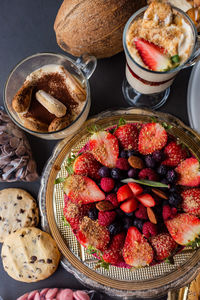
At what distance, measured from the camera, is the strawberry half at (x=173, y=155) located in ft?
3.48

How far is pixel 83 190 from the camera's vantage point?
3.43ft

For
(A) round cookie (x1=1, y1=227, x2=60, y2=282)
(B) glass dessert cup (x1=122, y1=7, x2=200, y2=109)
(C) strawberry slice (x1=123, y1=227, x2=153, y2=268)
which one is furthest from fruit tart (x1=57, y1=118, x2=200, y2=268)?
(A) round cookie (x1=1, y1=227, x2=60, y2=282)

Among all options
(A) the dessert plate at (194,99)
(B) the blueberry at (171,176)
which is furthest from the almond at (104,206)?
(A) the dessert plate at (194,99)

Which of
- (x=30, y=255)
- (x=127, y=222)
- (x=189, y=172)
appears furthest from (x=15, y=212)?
(x=189, y=172)

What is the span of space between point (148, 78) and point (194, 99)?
1.28 feet

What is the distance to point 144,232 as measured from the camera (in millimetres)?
996

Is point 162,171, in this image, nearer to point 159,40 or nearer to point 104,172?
point 104,172

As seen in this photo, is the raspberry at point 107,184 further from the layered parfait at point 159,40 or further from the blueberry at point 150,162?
the layered parfait at point 159,40

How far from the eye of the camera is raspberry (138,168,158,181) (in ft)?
3.26

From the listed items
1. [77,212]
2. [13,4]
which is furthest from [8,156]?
[13,4]

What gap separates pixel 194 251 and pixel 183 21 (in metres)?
0.92

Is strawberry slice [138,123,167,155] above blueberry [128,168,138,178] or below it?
above

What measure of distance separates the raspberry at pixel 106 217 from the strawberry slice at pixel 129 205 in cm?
4

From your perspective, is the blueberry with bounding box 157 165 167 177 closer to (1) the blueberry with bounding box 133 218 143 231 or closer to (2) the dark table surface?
(1) the blueberry with bounding box 133 218 143 231
